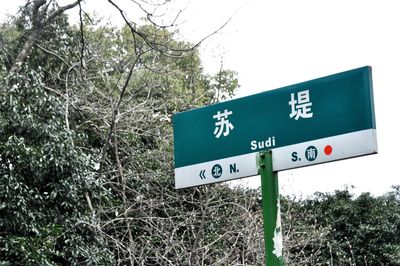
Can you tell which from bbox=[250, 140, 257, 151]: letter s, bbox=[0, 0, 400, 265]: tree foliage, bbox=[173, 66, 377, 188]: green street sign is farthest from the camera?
bbox=[0, 0, 400, 265]: tree foliage

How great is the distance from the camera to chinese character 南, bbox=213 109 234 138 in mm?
1944

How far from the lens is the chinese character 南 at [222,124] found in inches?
76.6

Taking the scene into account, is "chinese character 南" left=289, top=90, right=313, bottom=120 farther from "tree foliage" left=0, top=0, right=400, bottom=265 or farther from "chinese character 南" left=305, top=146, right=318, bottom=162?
"tree foliage" left=0, top=0, right=400, bottom=265

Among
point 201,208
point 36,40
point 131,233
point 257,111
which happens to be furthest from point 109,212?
point 257,111

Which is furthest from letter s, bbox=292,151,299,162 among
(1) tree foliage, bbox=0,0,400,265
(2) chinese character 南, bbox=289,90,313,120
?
(1) tree foliage, bbox=0,0,400,265

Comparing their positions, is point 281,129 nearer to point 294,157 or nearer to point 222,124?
point 294,157

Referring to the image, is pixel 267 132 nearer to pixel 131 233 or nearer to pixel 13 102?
pixel 13 102

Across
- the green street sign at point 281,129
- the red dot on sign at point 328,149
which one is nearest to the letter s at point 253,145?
the green street sign at point 281,129

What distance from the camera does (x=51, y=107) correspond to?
580cm

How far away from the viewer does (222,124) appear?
77.2 inches

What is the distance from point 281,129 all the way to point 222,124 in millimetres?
209

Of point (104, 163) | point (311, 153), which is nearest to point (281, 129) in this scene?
point (311, 153)

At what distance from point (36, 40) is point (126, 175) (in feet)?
5.80

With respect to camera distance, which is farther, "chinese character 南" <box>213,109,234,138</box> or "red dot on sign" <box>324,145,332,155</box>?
"chinese character 南" <box>213,109,234,138</box>
